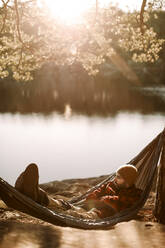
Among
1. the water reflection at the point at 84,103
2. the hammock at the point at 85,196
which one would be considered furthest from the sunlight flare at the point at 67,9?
the water reflection at the point at 84,103

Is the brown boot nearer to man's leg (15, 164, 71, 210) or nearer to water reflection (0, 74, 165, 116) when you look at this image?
man's leg (15, 164, 71, 210)

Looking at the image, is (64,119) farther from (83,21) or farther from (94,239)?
(94,239)

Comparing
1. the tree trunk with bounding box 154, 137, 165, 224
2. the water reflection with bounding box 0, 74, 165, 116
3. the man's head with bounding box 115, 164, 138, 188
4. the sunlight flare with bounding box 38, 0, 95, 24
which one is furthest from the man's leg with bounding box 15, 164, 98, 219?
the water reflection with bounding box 0, 74, 165, 116

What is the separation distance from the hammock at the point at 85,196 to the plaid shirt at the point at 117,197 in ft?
0.34

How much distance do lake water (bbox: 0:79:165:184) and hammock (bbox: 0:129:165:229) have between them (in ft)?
27.8

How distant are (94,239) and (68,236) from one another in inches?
11.3

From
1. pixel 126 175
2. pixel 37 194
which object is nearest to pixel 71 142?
pixel 126 175

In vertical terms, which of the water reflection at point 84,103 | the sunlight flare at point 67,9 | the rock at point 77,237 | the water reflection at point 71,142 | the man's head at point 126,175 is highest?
the sunlight flare at point 67,9

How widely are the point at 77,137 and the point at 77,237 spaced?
1901 centimetres

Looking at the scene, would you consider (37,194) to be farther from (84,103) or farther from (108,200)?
(84,103)

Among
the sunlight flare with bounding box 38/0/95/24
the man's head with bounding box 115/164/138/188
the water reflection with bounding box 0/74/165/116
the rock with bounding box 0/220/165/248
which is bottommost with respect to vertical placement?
the water reflection with bounding box 0/74/165/116

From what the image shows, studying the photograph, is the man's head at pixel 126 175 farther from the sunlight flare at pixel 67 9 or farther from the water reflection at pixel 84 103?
the water reflection at pixel 84 103

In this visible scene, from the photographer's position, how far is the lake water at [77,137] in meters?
15.3

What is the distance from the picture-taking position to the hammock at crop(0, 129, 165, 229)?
12.1 feet
